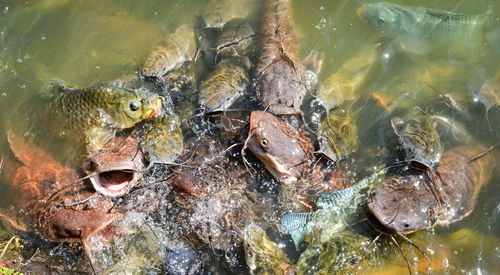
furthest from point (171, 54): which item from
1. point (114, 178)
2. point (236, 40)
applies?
point (114, 178)

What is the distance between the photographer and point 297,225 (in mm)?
3777

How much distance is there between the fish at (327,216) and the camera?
12.4 ft

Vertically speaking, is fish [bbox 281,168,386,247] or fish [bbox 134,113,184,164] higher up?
fish [bbox 134,113,184,164]

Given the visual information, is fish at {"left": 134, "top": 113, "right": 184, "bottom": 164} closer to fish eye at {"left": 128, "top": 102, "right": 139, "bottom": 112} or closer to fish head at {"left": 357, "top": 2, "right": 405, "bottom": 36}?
fish eye at {"left": 128, "top": 102, "right": 139, "bottom": 112}

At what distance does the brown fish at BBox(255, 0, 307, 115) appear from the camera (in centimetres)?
429

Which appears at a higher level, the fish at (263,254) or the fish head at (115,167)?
the fish head at (115,167)

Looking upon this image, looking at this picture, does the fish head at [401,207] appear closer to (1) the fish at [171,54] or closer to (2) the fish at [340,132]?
(2) the fish at [340,132]

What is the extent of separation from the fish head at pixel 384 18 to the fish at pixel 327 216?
238 cm

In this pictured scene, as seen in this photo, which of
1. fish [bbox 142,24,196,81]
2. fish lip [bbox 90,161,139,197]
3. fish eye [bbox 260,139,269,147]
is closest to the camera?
fish lip [bbox 90,161,139,197]

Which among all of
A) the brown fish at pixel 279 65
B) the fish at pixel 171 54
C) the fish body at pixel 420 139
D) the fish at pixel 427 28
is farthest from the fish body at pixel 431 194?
the fish at pixel 171 54

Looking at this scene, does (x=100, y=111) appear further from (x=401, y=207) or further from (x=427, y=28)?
(x=427, y=28)

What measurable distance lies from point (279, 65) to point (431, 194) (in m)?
2.13

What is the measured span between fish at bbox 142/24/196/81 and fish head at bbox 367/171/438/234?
8.95 feet

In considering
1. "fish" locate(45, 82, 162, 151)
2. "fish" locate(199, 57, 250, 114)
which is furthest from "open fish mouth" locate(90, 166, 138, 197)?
"fish" locate(199, 57, 250, 114)
